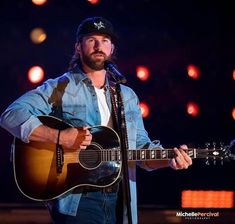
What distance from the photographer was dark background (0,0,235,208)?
16.8 ft

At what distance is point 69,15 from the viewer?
5.12 m

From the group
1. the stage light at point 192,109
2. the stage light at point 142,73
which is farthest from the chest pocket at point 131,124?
the stage light at point 192,109

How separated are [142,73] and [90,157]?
2387mm

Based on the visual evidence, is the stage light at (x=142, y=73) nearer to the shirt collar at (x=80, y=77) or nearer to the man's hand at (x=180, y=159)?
the shirt collar at (x=80, y=77)

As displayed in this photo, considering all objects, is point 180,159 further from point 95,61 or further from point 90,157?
point 95,61

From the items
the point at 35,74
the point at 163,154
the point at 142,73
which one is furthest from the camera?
the point at 142,73

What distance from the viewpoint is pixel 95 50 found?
3355mm

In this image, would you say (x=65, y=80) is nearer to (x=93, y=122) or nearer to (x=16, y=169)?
(x=93, y=122)

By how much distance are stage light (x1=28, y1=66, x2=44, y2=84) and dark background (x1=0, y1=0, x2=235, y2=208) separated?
0.27ft

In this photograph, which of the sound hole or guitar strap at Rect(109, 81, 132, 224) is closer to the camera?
guitar strap at Rect(109, 81, 132, 224)

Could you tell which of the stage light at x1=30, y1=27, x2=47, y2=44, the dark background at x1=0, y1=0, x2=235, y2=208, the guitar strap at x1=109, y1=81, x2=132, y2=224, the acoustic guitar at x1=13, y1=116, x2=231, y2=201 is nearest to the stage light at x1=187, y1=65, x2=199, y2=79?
the dark background at x1=0, y1=0, x2=235, y2=208

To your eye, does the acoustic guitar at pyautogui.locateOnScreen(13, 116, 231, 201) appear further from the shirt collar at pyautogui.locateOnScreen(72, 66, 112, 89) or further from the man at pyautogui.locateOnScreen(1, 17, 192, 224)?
the shirt collar at pyautogui.locateOnScreen(72, 66, 112, 89)

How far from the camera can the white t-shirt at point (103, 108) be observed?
326 cm

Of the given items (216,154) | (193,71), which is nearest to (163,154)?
(216,154)
